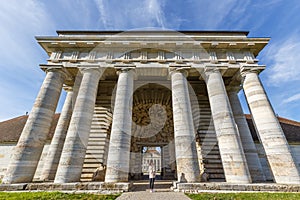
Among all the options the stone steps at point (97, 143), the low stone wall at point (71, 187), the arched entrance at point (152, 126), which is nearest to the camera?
the low stone wall at point (71, 187)

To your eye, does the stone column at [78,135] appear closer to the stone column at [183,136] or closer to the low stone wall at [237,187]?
the stone column at [183,136]

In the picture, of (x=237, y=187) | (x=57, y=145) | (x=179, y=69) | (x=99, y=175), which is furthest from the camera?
(x=57, y=145)

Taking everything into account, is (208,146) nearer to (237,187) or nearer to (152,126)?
(237,187)

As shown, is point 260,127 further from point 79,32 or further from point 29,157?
point 79,32

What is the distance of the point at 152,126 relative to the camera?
15984mm

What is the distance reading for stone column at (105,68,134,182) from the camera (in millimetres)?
8058

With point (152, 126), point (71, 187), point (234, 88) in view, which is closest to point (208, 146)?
point (234, 88)

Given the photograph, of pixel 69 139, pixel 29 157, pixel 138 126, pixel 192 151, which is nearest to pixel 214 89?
pixel 192 151

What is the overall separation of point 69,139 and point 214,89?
389 inches

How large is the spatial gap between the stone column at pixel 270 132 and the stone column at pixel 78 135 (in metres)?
10.8

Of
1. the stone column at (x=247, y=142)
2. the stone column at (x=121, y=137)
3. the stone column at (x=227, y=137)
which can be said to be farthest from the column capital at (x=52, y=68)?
the stone column at (x=247, y=142)

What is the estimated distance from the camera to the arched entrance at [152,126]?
15.1 metres

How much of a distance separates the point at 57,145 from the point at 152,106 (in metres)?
8.92

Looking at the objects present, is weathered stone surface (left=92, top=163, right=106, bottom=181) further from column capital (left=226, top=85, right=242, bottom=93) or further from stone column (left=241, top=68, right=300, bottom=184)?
column capital (left=226, top=85, right=242, bottom=93)
